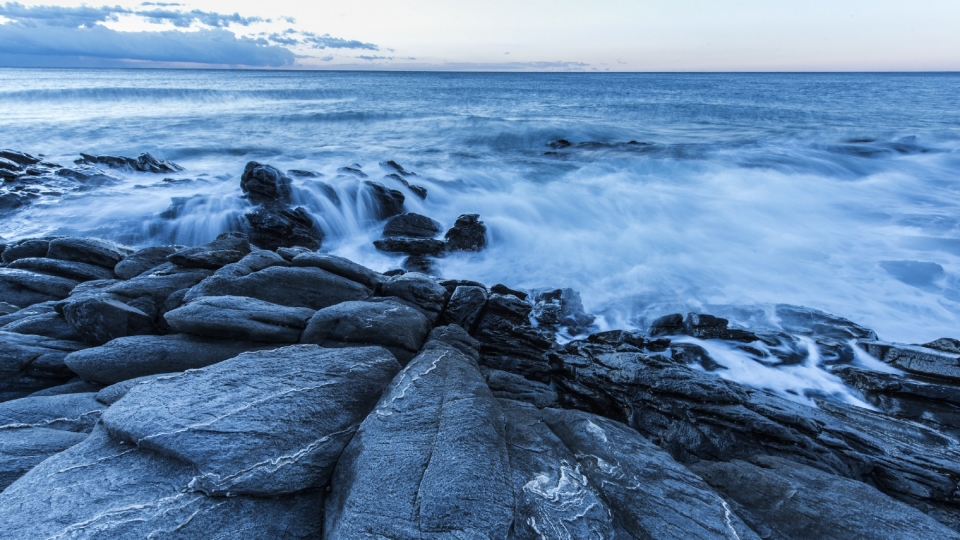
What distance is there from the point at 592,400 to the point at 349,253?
9663mm

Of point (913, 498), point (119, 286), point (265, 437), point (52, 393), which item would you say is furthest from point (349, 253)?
point (913, 498)

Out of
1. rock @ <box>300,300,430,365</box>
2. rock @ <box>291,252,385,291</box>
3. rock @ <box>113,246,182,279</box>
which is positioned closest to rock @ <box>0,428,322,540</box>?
rock @ <box>300,300,430,365</box>

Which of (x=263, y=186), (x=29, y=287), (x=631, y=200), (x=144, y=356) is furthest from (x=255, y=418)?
(x=631, y=200)

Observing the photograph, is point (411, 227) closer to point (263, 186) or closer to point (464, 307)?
point (263, 186)

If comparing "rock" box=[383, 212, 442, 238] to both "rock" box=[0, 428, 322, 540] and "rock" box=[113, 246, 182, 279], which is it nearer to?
"rock" box=[113, 246, 182, 279]

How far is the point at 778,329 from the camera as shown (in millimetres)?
9984

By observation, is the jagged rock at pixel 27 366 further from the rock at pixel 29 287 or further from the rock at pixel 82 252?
the rock at pixel 82 252

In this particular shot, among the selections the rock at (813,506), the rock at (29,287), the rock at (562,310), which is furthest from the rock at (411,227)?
the rock at (813,506)

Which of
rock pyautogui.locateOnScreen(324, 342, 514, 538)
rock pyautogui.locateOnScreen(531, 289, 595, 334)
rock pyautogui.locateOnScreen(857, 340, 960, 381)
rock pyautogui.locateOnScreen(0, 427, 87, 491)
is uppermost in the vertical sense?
rock pyautogui.locateOnScreen(324, 342, 514, 538)

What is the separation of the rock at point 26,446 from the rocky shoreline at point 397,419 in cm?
2

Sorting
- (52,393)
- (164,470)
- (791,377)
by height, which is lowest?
(791,377)

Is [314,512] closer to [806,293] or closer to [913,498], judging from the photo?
[913,498]

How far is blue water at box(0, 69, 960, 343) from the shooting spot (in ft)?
40.8

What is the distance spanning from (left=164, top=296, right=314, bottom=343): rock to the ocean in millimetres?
6861
